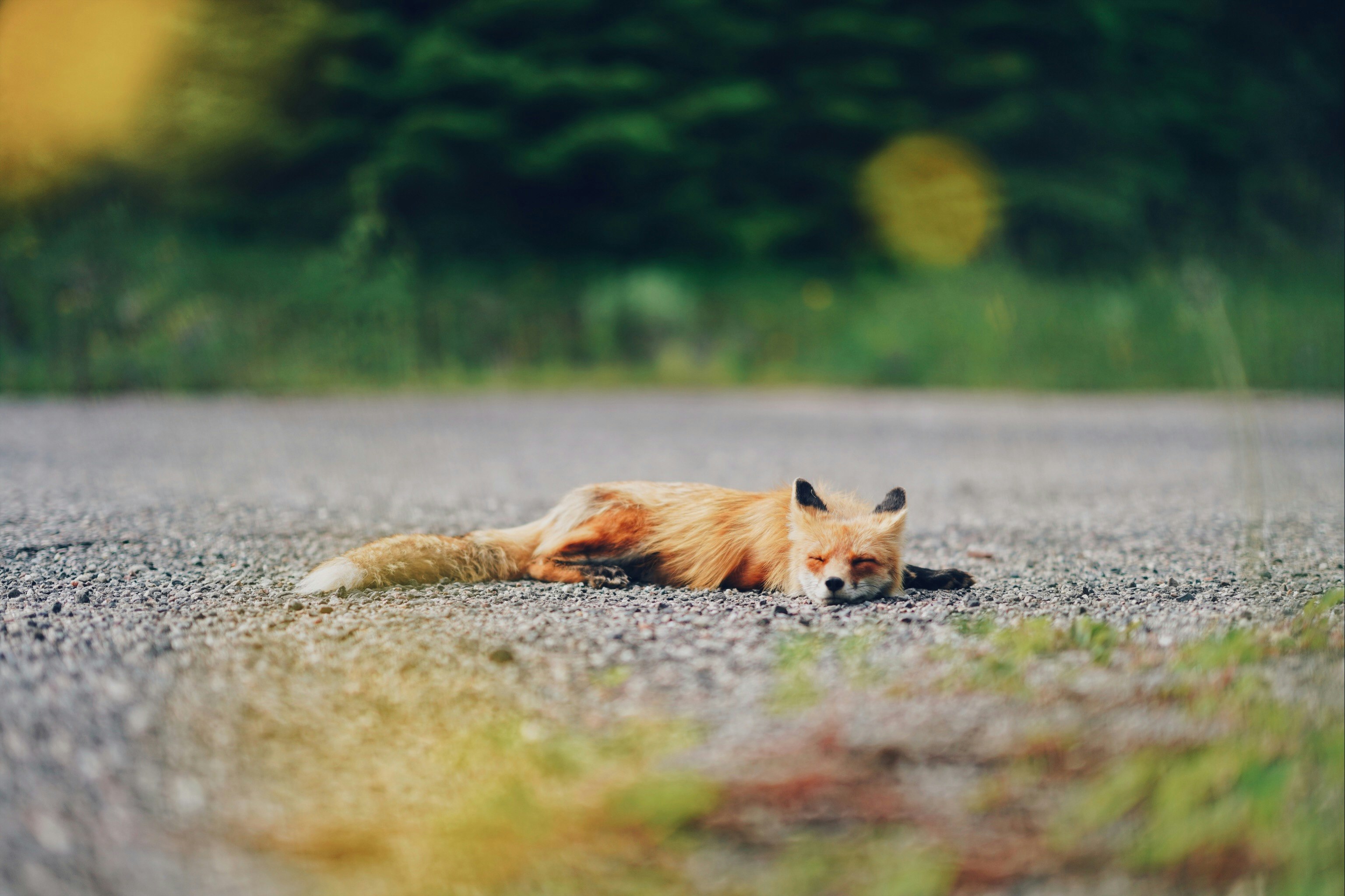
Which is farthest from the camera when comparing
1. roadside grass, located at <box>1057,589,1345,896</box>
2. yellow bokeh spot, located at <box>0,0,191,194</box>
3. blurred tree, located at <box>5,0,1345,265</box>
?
blurred tree, located at <box>5,0,1345,265</box>

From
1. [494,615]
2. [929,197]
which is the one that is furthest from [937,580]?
[929,197]

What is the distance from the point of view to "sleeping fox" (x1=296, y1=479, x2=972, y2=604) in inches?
136

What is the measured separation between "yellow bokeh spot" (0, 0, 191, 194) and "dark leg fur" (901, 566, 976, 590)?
15648 mm

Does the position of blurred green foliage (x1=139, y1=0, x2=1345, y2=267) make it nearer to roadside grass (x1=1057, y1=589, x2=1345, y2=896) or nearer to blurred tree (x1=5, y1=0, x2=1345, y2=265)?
blurred tree (x1=5, y1=0, x2=1345, y2=265)

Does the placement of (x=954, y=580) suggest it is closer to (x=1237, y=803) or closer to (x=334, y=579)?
(x=1237, y=803)

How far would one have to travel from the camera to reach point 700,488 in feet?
12.9

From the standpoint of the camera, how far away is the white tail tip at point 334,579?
11.1 feet

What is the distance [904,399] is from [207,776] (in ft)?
41.2

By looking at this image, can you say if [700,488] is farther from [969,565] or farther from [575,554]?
[969,565]

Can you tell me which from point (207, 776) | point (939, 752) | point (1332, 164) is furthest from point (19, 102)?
point (1332, 164)

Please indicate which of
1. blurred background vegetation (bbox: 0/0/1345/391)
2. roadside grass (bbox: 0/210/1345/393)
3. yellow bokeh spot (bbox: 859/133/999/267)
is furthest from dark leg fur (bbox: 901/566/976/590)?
yellow bokeh spot (bbox: 859/133/999/267)

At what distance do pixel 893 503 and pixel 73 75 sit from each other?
1804cm

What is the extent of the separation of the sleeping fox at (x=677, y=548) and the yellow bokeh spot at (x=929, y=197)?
17317 mm

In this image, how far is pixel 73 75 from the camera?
16.1 m
